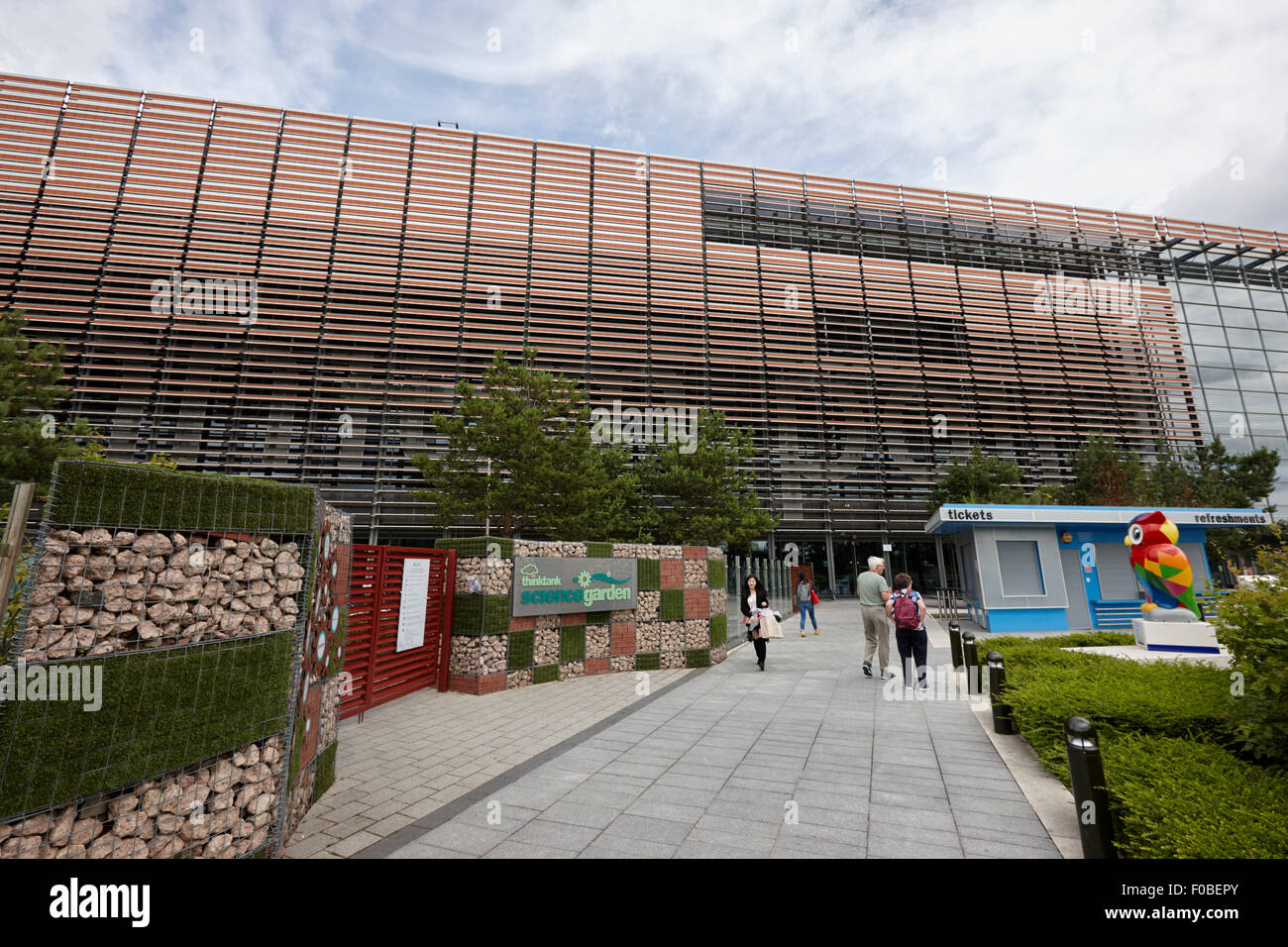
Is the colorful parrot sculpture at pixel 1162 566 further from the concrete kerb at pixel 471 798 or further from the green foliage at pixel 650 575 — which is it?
the concrete kerb at pixel 471 798

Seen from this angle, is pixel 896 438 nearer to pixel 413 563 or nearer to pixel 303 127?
pixel 413 563

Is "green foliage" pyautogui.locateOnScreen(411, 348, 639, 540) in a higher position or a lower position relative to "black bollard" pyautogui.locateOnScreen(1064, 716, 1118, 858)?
higher

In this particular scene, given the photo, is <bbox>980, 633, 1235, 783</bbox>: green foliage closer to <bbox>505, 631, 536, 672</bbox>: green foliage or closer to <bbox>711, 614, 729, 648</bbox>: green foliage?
<bbox>711, 614, 729, 648</bbox>: green foliage

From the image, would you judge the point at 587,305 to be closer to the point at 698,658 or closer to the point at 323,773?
the point at 698,658

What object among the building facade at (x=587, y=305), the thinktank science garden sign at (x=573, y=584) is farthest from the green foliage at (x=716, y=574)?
the building facade at (x=587, y=305)

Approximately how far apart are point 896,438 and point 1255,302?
3365 cm

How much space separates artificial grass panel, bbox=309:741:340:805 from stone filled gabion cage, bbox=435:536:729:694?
349 cm

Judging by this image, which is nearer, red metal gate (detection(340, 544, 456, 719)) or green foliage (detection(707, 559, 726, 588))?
red metal gate (detection(340, 544, 456, 719))

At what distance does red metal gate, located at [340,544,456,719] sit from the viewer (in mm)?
6535

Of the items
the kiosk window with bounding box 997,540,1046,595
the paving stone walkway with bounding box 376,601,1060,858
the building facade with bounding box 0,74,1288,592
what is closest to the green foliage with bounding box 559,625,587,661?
the paving stone walkway with bounding box 376,601,1060,858

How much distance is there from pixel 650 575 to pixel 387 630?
490 cm

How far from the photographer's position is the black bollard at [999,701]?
19.1 feet
